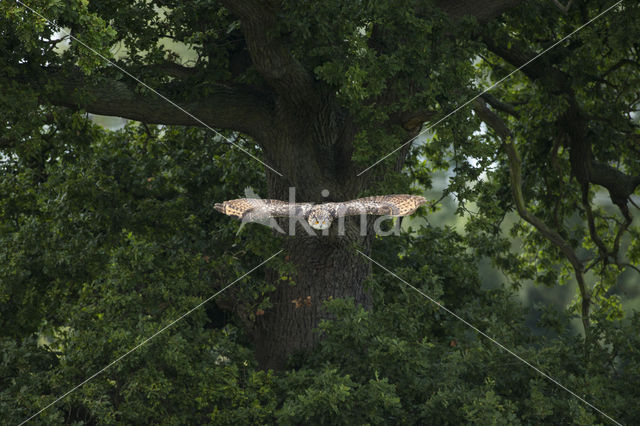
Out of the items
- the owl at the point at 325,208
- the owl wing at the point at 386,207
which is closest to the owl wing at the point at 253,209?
the owl at the point at 325,208

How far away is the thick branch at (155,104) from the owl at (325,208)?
→ 188 cm

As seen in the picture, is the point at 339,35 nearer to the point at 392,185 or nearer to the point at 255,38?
the point at 255,38

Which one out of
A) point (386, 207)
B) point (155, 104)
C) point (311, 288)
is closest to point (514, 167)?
point (311, 288)

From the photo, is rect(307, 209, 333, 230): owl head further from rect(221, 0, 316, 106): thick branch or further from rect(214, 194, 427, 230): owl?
rect(221, 0, 316, 106): thick branch

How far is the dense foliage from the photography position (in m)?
7.29

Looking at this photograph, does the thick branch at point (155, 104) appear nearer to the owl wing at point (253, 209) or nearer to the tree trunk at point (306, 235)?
the tree trunk at point (306, 235)

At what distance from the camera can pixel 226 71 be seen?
28.4ft

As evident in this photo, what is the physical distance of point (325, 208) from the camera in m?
6.55

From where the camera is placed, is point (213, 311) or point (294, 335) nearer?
point (294, 335)

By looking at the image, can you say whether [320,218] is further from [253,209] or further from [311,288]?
[311,288]

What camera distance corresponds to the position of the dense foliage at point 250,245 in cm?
729

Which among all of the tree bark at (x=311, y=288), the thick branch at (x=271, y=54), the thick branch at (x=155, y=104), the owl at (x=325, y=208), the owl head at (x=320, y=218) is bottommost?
the tree bark at (x=311, y=288)

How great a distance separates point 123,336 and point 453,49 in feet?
13.5

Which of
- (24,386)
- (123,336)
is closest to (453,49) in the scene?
(123,336)
